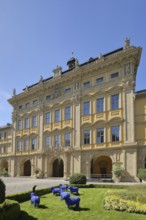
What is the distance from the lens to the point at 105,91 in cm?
3272

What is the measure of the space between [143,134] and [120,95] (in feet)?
20.6

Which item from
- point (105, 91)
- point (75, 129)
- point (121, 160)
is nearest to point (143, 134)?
point (121, 160)

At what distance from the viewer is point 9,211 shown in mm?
9523

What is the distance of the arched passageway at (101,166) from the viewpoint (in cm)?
3369

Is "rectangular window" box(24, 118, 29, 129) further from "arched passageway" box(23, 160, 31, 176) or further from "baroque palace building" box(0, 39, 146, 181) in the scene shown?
"arched passageway" box(23, 160, 31, 176)

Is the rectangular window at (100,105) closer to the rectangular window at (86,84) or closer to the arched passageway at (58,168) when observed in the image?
the rectangular window at (86,84)

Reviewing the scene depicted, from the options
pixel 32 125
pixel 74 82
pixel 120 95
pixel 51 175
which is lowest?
pixel 51 175

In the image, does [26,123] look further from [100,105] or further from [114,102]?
[114,102]

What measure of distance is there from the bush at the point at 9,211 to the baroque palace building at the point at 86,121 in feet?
68.6

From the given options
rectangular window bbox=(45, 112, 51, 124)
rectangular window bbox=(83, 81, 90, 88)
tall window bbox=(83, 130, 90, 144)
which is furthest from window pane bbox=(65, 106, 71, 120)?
rectangular window bbox=(83, 81, 90, 88)

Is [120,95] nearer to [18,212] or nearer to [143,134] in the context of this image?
[143,134]

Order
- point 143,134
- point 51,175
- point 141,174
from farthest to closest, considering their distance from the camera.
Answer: point 51,175 → point 143,134 → point 141,174

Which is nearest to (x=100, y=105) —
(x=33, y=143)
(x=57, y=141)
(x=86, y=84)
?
(x=86, y=84)

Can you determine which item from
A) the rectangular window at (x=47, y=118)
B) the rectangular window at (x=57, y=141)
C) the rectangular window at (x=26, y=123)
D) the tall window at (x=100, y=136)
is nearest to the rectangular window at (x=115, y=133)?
the tall window at (x=100, y=136)
